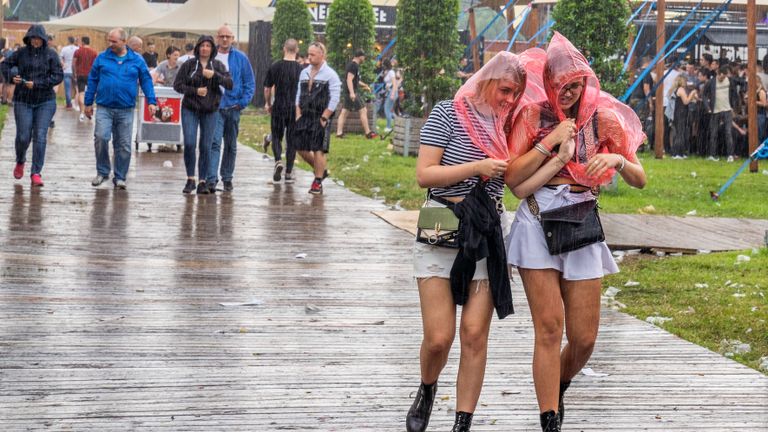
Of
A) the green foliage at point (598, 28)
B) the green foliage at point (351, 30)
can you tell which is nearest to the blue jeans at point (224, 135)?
the green foliage at point (598, 28)

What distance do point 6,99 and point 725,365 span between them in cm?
3213

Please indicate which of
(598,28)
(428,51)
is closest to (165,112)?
(428,51)

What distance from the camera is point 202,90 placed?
14086 mm

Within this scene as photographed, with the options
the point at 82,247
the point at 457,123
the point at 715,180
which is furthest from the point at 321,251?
the point at 715,180

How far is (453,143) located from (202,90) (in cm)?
915

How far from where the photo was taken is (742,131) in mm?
22797

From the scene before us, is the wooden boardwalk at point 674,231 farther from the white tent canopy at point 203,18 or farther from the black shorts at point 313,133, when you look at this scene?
the white tent canopy at point 203,18

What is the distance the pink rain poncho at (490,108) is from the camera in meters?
5.18

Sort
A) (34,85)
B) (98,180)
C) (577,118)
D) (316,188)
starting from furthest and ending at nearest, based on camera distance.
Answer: (316,188) < (98,180) < (34,85) < (577,118)

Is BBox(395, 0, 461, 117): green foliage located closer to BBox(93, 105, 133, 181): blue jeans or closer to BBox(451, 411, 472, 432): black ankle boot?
BBox(93, 105, 133, 181): blue jeans

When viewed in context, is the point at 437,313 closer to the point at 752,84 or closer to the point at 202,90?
the point at 202,90

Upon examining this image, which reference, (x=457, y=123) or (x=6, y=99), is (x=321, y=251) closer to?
(x=457, y=123)

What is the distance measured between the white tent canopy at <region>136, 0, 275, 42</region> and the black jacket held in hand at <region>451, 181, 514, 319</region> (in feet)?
112

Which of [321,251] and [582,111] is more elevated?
[582,111]
